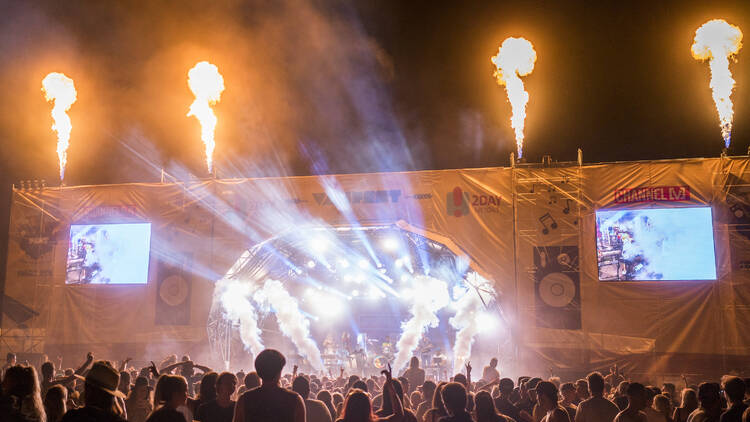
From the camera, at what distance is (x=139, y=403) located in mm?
6262

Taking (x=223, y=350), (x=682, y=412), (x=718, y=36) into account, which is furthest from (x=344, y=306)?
(x=682, y=412)

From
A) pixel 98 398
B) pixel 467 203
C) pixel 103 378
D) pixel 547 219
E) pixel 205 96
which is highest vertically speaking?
pixel 205 96

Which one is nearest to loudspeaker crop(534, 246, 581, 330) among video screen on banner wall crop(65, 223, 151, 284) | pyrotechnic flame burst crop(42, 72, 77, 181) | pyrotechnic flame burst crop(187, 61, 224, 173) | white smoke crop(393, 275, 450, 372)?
white smoke crop(393, 275, 450, 372)

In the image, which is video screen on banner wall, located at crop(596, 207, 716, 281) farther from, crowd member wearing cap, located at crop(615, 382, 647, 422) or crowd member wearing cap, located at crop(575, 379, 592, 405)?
crowd member wearing cap, located at crop(615, 382, 647, 422)

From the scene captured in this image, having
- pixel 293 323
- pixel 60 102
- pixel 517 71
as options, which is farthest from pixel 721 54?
pixel 60 102

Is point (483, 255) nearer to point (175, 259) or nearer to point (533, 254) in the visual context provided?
point (533, 254)

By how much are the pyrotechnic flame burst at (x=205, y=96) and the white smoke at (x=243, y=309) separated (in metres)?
3.79

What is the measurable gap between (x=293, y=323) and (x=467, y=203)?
10803mm

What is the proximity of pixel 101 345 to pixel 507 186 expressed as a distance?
43.1 ft

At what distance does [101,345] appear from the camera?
18.8 m

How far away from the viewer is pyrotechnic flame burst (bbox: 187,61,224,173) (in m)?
18.9

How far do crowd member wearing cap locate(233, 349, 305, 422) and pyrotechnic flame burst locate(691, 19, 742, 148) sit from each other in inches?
601

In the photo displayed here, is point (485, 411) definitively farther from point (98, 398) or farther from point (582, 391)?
point (582, 391)

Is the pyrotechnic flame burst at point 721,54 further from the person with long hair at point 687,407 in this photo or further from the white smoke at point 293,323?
the white smoke at point 293,323
